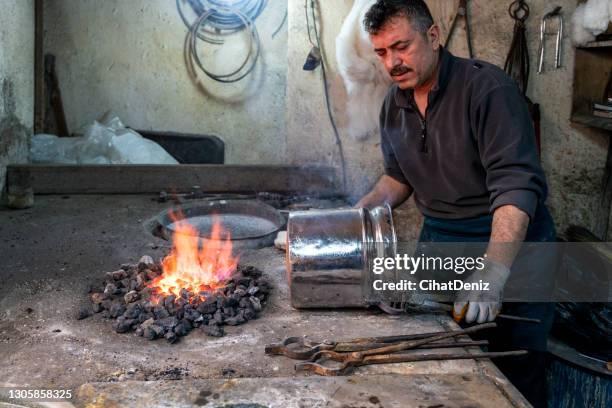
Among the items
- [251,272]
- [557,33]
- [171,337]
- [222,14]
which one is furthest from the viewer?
[222,14]

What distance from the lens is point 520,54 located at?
4.64m

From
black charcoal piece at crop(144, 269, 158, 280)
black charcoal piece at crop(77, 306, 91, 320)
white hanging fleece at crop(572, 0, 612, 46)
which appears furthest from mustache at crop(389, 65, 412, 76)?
white hanging fleece at crop(572, 0, 612, 46)

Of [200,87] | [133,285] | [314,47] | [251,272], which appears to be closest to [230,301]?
[251,272]

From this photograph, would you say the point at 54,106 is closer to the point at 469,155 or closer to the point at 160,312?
the point at 160,312

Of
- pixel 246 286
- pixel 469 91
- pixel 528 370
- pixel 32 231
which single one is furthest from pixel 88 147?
pixel 528 370

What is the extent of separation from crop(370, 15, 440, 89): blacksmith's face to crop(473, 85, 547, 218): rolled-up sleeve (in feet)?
1.13

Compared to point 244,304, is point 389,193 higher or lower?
higher

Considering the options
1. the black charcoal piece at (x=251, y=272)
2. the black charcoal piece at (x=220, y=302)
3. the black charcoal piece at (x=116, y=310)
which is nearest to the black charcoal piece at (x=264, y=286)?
the black charcoal piece at (x=251, y=272)

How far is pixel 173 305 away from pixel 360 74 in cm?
324

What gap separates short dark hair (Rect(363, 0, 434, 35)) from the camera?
8.81 ft

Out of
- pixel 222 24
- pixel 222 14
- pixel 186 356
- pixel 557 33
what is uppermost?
pixel 222 14

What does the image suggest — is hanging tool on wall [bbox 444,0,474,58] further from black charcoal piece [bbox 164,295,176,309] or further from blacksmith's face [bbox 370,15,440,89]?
black charcoal piece [bbox 164,295,176,309]

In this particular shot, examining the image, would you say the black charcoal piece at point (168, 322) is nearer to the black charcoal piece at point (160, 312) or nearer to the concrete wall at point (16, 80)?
the black charcoal piece at point (160, 312)

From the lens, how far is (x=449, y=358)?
81.5 inches
